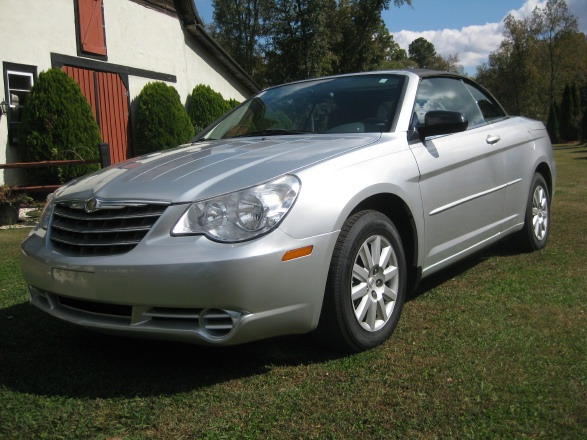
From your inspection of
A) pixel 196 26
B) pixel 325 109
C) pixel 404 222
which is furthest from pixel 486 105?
pixel 196 26

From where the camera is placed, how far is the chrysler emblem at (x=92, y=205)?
2.96m

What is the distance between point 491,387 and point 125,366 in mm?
1789

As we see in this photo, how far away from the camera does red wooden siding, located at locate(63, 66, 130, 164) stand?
1223 centimetres

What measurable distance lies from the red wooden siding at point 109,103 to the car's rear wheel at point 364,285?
1003 cm

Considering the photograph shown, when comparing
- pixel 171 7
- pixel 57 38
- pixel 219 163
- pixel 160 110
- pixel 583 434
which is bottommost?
pixel 583 434

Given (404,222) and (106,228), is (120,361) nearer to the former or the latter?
(106,228)

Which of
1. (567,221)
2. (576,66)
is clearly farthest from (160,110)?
(576,66)

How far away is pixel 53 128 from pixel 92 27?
2.63 m

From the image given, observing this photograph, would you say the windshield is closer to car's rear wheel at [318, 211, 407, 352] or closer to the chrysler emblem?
car's rear wheel at [318, 211, 407, 352]

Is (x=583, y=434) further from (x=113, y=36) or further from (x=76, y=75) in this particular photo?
(x=113, y=36)

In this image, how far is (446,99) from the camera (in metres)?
4.49

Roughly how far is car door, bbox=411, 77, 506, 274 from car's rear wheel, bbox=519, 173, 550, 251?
0.72 metres

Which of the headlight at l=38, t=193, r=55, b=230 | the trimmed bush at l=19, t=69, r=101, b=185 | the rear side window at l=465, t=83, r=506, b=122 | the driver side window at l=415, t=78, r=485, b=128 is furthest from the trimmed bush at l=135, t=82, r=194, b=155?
the headlight at l=38, t=193, r=55, b=230

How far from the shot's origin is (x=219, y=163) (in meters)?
3.20
